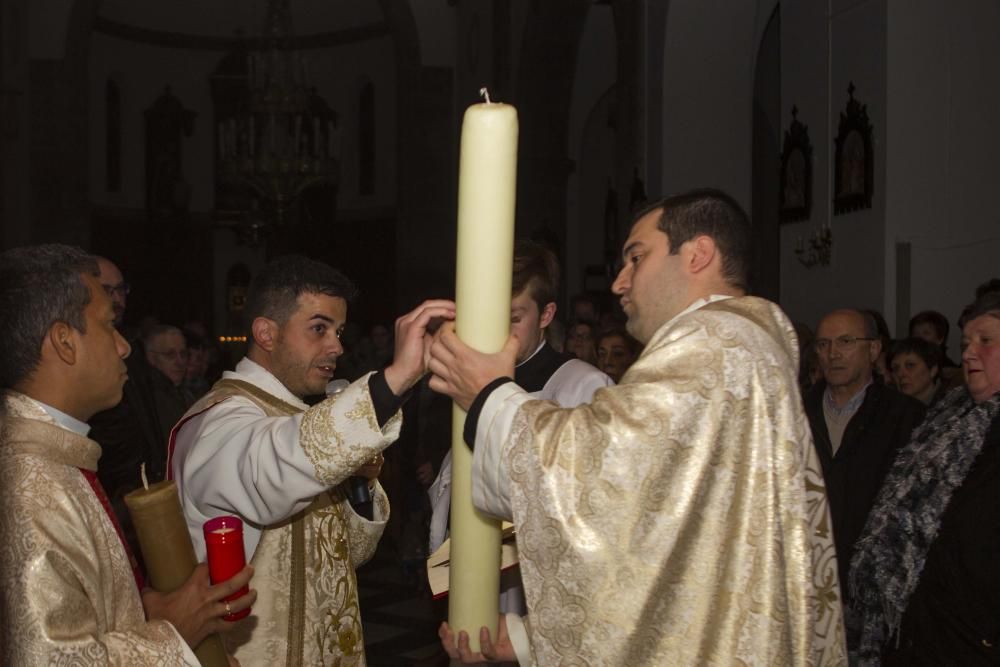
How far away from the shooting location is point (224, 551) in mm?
1925

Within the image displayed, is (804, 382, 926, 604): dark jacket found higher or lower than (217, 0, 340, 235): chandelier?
lower

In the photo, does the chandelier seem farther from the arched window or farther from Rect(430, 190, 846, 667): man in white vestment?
Rect(430, 190, 846, 667): man in white vestment

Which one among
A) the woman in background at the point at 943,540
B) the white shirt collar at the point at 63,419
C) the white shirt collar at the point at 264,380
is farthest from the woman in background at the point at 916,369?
the white shirt collar at the point at 63,419

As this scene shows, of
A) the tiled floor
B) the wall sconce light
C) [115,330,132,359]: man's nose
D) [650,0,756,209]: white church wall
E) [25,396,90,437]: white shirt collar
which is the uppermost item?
[650,0,756,209]: white church wall

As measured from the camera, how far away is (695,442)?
1825 mm

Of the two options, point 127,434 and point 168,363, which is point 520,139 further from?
point 127,434

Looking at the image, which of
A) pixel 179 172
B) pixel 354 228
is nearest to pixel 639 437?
pixel 354 228

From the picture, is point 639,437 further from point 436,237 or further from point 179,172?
point 179,172

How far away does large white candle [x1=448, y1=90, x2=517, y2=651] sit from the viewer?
1.62 m


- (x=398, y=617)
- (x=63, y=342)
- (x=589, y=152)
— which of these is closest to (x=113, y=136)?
(x=589, y=152)

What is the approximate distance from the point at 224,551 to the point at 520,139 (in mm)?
13239

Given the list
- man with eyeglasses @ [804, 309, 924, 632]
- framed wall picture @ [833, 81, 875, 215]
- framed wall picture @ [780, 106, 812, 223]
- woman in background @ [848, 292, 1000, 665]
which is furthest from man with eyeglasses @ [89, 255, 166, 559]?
framed wall picture @ [780, 106, 812, 223]

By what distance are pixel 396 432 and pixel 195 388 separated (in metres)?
6.07

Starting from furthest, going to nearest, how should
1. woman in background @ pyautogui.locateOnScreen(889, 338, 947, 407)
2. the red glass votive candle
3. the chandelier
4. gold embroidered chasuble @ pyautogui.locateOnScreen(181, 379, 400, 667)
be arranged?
the chandelier
woman in background @ pyautogui.locateOnScreen(889, 338, 947, 407)
gold embroidered chasuble @ pyautogui.locateOnScreen(181, 379, 400, 667)
the red glass votive candle
